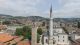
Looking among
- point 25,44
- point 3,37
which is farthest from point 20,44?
point 3,37

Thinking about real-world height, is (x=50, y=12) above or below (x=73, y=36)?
above

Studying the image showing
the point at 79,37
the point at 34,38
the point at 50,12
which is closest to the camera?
the point at 34,38

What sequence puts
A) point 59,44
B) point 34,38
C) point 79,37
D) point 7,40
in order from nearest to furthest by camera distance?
point 34,38, point 7,40, point 59,44, point 79,37

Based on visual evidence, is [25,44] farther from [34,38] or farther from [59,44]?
[59,44]

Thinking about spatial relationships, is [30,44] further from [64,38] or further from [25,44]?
[64,38]

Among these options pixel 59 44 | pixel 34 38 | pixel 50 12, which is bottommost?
pixel 59 44

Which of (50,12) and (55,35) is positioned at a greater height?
(50,12)

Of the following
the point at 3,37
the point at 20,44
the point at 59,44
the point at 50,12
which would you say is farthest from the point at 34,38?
the point at 59,44

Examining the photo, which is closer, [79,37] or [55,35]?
[55,35]

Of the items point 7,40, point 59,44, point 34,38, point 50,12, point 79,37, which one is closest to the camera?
point 34,38

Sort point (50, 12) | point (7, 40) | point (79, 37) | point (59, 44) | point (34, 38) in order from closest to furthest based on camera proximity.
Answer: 1. point (34, 38)
2. point (50, 12)
3. point (7, 40)
4. point (59, 44)
5. point (79, 37)
